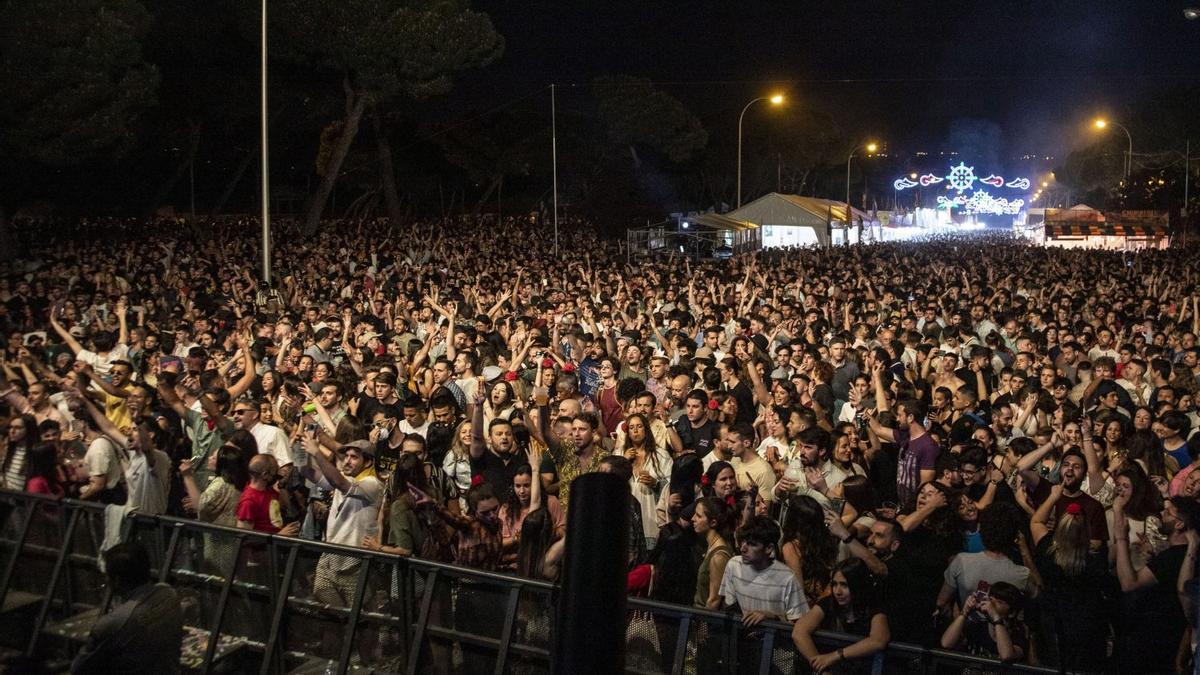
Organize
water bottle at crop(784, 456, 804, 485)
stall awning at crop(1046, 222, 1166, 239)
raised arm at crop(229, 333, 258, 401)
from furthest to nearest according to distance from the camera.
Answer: stall awning at crop(1046, 222, 1166, 239), raised arm at crop(229, 333, 258, 401), water bottle at crop(784, 456, 804, 485)

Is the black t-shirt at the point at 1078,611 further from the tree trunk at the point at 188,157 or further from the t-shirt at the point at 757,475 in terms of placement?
the tree trunk at the point at 188,157

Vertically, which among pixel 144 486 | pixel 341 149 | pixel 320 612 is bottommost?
pixel 320 612

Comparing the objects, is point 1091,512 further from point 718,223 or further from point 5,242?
→ point 718,223

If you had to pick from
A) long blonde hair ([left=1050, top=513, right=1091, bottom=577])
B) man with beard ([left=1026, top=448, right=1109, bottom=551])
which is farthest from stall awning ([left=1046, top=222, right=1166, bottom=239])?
long blonde hair ([left=1050, top=513, right=1091, bottom=577])

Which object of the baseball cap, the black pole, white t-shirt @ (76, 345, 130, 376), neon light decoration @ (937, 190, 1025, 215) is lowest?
the baseball cap

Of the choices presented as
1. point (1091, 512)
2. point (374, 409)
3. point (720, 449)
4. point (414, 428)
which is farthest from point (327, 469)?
point (1091, 512)

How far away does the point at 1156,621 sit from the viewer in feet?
15.5

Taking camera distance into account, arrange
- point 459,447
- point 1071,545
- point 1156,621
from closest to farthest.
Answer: point 1156,621, point 1071,545, point 459,447

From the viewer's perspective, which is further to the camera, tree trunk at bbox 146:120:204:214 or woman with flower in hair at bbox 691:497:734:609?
tree trunk at bbox 146:120:204:214

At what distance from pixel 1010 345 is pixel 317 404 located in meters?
7.78

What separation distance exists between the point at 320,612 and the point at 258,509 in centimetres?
80

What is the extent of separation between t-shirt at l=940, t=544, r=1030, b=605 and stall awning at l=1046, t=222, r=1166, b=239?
58.1 metres

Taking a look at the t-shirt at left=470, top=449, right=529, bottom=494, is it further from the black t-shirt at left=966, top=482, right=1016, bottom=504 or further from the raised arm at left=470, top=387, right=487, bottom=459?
the black t-shirt at left=966, top=482, right=1016, bottom=504

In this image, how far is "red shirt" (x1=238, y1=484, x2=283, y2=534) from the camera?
6.05m
